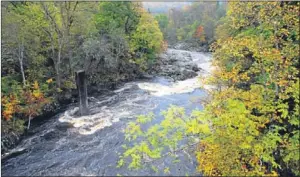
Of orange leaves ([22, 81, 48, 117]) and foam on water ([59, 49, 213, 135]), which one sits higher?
orange leaves ([22, 81, 48, 117])

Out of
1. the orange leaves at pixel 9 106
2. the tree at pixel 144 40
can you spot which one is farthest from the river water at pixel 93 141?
the tree at pixel 144 40

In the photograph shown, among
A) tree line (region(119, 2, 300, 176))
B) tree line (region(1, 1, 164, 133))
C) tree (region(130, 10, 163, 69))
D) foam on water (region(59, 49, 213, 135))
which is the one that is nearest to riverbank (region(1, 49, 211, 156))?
tree line (region(1, 1, 164, 133))

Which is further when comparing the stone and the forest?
the stone

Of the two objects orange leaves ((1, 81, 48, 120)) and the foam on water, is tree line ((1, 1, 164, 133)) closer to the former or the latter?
orange leaves ((1, 81, 48, 120))

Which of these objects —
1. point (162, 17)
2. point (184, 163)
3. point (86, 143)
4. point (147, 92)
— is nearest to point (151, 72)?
point (147, 92)

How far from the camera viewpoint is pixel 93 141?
65.6 feet

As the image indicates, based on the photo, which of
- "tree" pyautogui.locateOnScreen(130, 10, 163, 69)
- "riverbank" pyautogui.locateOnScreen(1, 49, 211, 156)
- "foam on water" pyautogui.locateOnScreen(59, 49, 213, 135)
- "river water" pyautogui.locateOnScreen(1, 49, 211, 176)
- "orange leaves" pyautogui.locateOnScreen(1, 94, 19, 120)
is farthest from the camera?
"tree" pyautogui.locateOnScreen(130, 10, 163, 69)

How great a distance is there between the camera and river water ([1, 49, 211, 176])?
16.4 m

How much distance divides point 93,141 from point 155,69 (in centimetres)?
2424

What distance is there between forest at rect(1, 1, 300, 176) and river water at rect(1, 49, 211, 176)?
2.07ft

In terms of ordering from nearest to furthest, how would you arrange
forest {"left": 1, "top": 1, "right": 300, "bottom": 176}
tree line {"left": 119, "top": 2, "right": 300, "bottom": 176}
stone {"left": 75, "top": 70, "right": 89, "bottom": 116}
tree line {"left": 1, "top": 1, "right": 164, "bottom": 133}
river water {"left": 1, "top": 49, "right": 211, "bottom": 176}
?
tree line {"left": 119, "top": 2, "right": 300, "bottom": 176}
forest {"left": 1, "top": 1, "right": 300, "bottom": 176}
river water {"left": 1, "top": 49, "right": 211, "bottom": 176}
tree line {"left": 1, "top": 1, "right": 164, "bottom": 133}
stone {"left": 75, "top": 70, "right": 89, "bottom": 116}

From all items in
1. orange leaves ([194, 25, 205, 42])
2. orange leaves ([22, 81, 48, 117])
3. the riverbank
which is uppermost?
orange leaves ([194, 25, 205, 42])

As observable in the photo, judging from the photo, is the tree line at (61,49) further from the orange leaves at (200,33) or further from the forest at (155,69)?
the orange leaves at (200,33)

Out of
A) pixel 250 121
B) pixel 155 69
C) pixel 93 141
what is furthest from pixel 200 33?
pixel 250 121
